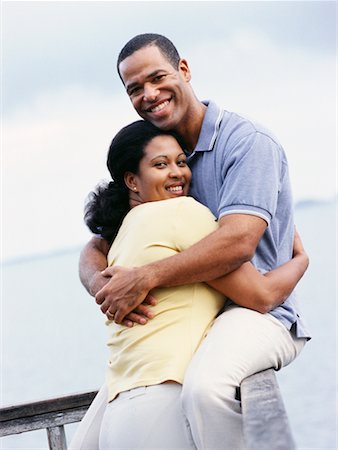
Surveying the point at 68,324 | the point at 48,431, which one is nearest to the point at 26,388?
the point at 68,324

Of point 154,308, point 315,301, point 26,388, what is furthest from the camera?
point 315,301

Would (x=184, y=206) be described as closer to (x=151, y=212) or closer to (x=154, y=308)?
(x=151, y=212)

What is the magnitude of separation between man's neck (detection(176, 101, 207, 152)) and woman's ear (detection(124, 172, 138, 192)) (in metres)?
0.27

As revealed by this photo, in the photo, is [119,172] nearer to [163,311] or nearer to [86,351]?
[163,311]

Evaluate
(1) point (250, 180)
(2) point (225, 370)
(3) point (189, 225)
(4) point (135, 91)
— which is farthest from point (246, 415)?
(4) point (135, 91)

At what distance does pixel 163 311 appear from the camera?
8.84 ft

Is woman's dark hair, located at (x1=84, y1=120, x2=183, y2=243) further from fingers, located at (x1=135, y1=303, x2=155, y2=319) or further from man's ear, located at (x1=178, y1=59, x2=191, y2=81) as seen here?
fingers, located at (x1=135, y1=303, x2=155, y2=319)

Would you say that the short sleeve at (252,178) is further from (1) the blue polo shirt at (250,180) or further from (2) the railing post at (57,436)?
(2) the railing post at (57,436)

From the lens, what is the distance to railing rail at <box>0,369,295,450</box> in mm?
1895

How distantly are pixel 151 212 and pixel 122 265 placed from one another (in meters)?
0.19

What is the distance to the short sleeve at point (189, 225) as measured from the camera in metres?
2.74

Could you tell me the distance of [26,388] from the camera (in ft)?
113

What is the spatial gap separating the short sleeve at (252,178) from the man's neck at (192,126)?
0.90 ft

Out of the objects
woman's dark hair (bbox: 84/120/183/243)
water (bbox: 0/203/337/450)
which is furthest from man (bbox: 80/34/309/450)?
water (bbox: 0/203/337/450)
